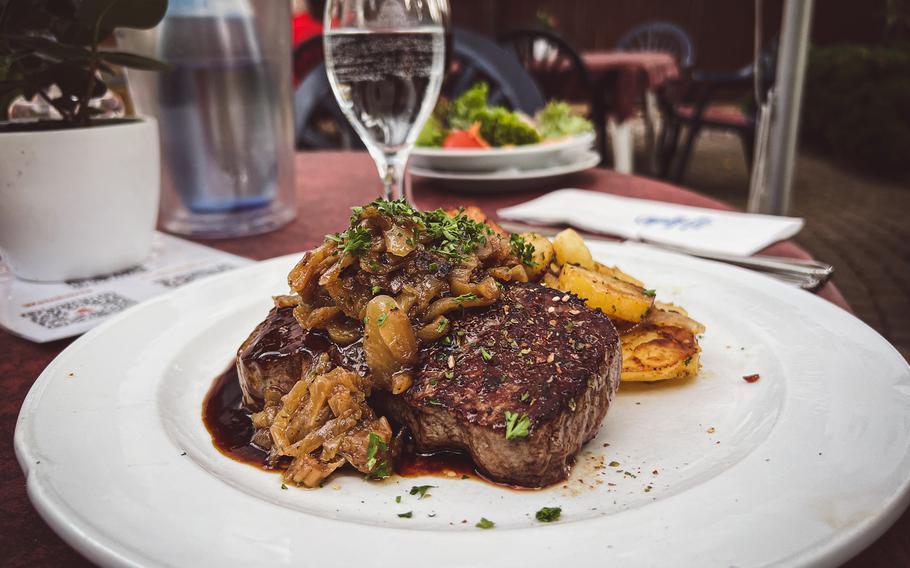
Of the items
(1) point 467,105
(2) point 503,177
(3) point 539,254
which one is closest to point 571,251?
(3) point 539,254

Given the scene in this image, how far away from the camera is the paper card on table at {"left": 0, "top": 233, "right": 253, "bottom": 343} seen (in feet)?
4.96

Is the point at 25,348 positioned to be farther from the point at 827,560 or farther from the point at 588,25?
the point at 588,25

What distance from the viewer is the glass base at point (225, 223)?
2.26 meters

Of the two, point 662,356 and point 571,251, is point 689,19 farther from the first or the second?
point 662,356

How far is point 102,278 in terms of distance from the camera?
6.17 feet

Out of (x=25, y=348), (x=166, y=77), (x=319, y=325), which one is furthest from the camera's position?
(x=166, y=77)

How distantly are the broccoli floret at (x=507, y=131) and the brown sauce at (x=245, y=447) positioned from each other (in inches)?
79.0

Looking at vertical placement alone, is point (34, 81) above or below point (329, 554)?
above

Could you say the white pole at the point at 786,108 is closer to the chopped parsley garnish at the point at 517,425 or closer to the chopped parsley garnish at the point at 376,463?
the chopped parsley garnish at the point at 517,425

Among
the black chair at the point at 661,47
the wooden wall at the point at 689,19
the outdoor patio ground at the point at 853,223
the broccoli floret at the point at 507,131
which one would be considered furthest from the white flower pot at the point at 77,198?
the wooden wall at the point at 689,19

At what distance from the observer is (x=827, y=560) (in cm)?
69

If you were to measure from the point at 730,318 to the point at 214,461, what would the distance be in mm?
1095

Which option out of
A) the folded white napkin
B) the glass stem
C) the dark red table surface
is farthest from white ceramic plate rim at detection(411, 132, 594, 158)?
the glass stem

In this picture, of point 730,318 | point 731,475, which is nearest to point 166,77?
point 730,318
